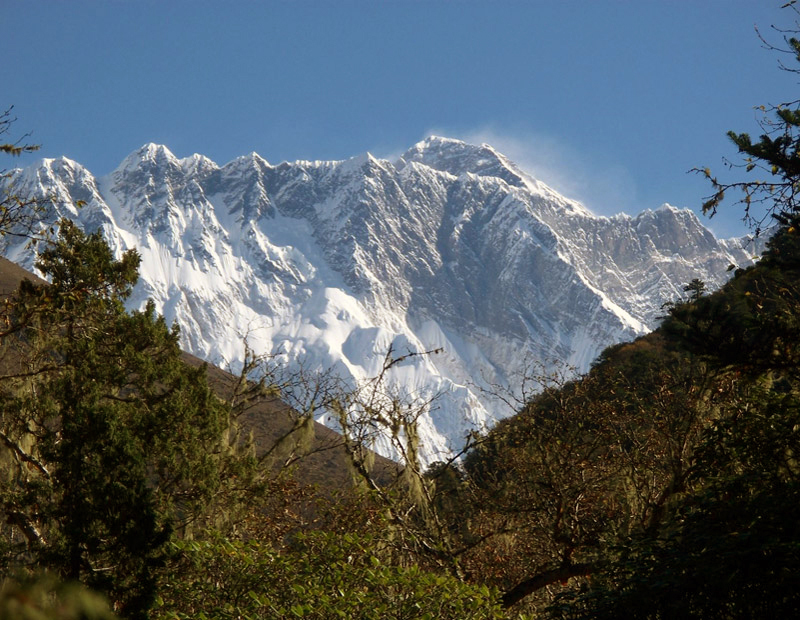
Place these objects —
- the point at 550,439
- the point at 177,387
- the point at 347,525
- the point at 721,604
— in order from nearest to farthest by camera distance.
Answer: the point at 721,604, the point at 347,525, the point at 550,439, the point at 177,387

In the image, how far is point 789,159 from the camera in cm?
652

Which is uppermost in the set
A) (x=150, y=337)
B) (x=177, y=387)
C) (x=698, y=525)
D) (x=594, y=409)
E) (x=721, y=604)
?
(x=150, y=337)

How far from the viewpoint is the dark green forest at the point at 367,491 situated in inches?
213

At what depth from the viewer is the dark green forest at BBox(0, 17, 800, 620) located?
17.8 ft

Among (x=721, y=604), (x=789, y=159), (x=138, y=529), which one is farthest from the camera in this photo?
(x=138, y=529)

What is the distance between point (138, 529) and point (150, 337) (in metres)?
4.21

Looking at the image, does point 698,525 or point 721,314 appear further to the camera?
point 721,314

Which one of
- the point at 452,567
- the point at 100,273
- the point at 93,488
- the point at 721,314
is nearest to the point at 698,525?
the point at 721,314

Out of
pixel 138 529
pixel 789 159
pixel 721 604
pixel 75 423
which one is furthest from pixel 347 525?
pixel 789 159

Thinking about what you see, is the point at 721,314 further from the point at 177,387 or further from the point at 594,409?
the point at 177,387

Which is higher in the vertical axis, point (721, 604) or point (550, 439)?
point (550, 439)

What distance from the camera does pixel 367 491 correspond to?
8836 millimetres

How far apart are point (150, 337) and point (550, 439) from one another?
576cm

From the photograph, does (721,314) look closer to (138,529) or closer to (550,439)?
(550,439)
